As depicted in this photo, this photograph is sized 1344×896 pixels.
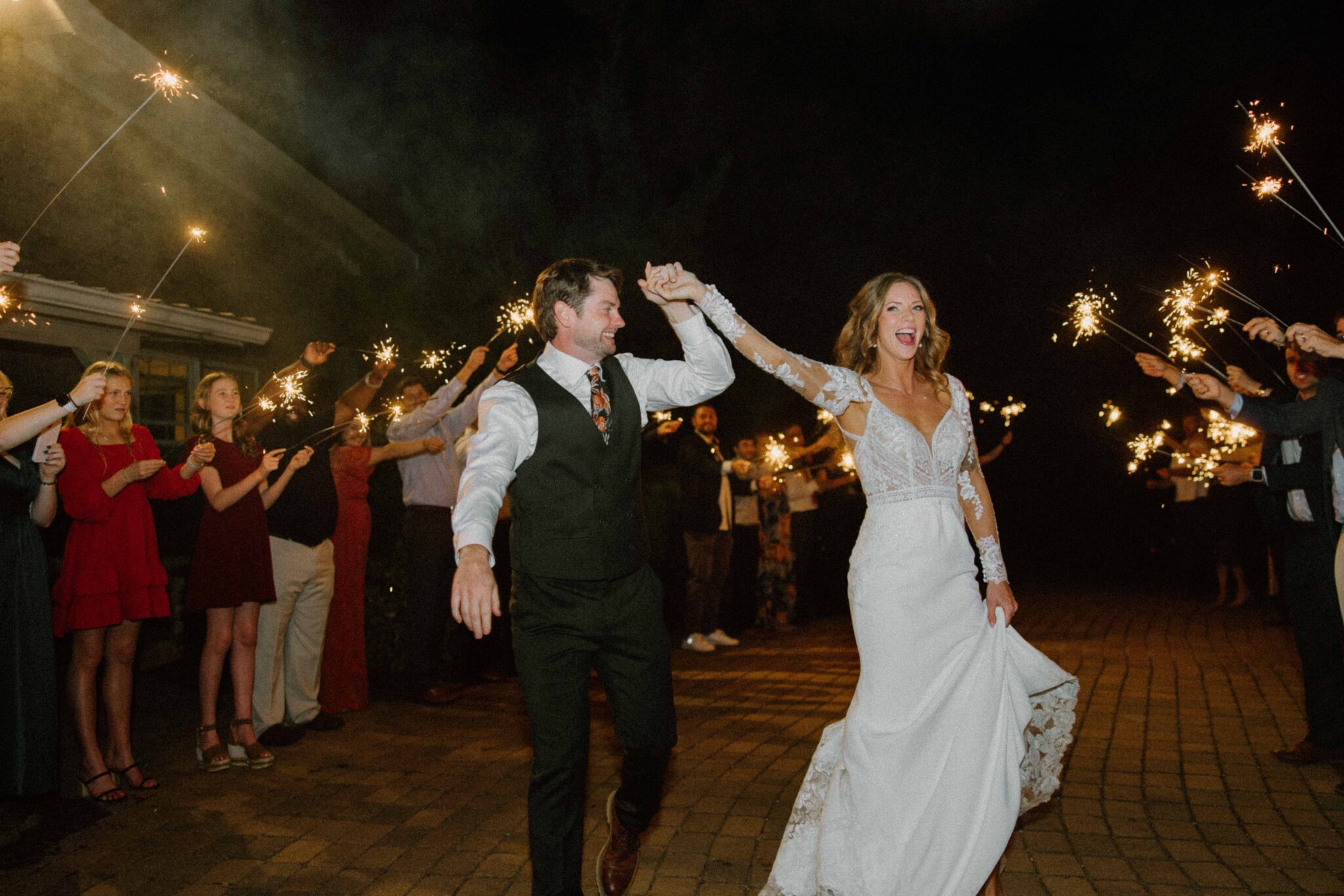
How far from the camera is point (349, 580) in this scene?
22.7ft

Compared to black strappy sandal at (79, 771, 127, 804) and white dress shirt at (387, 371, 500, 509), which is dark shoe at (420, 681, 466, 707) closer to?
white dress shirt at (387, 371, 500, 509)

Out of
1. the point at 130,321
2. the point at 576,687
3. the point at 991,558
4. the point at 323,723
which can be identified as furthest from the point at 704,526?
the point at 576,687

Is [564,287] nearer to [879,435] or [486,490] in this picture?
[486,490]

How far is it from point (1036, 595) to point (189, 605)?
1234cm

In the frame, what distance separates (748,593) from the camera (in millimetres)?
11914

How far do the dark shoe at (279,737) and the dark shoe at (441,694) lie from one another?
1.18 meters

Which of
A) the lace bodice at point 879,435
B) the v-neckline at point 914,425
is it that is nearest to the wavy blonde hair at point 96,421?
the lace bodice at point 879,435

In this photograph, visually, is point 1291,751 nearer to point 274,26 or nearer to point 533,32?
point 274,26

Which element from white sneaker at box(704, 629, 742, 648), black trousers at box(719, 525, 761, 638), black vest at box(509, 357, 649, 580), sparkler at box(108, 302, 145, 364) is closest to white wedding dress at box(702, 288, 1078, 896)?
black vest at box(509, 357, 649, 580)

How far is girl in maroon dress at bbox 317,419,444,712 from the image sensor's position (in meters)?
6.86

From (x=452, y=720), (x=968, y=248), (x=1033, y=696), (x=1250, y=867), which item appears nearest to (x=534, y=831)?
(x=1033, y=696)

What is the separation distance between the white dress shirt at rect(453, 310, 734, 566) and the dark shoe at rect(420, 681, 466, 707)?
4.18m

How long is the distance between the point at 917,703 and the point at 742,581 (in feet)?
27.5

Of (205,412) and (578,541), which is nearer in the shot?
(578,541)
